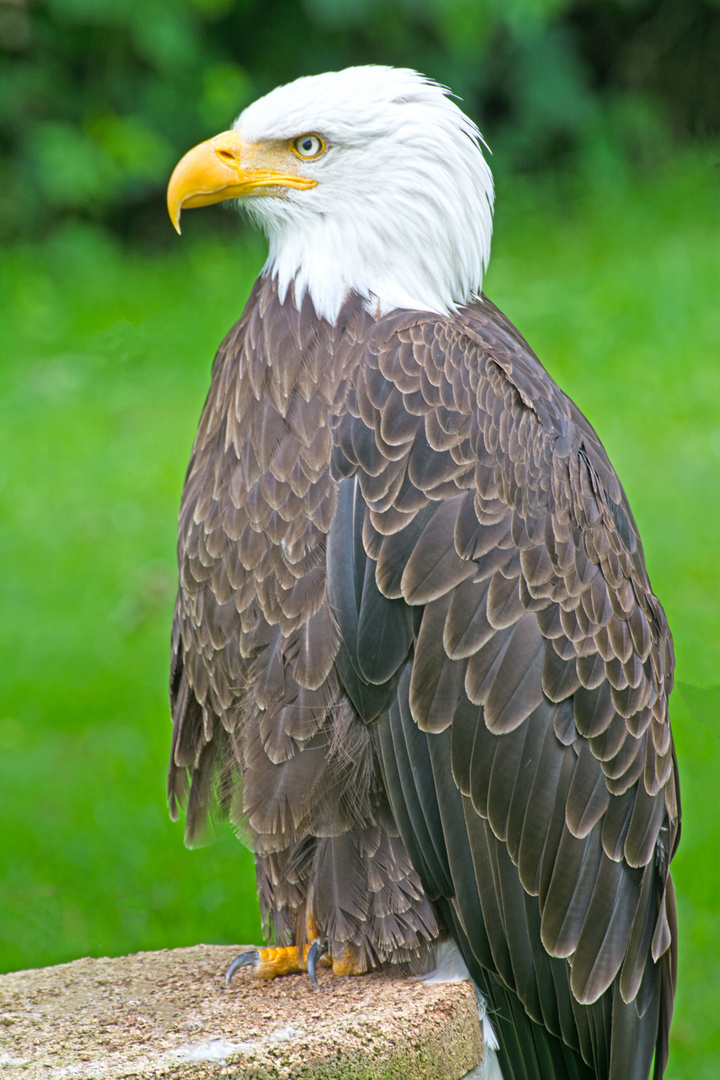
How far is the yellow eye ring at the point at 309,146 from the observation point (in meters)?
3.19

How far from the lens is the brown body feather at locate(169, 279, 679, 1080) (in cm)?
292

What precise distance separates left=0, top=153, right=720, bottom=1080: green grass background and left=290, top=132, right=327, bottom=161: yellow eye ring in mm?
2788

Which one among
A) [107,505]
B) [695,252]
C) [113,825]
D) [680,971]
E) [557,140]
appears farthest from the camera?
[557,140]

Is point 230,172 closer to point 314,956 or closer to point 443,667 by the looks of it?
point 443,667

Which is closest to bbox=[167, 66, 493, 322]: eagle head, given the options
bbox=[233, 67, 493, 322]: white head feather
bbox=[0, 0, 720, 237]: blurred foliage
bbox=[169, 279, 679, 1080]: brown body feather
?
bbox=[233, 67, 493, 322]: white head feather

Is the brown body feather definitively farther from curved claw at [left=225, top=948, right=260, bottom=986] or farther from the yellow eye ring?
the yellow eye ring

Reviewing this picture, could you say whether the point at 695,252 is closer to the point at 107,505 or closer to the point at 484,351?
the point at 107,505

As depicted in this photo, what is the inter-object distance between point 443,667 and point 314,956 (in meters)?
0.81

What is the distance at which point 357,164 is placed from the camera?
3.17m

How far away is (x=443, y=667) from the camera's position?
2.94 m

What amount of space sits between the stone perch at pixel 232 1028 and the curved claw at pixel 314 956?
32 mm

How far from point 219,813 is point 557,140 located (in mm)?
9238

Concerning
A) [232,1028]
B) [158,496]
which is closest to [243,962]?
[232,1028]

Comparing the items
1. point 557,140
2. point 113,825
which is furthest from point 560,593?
point 557,140
